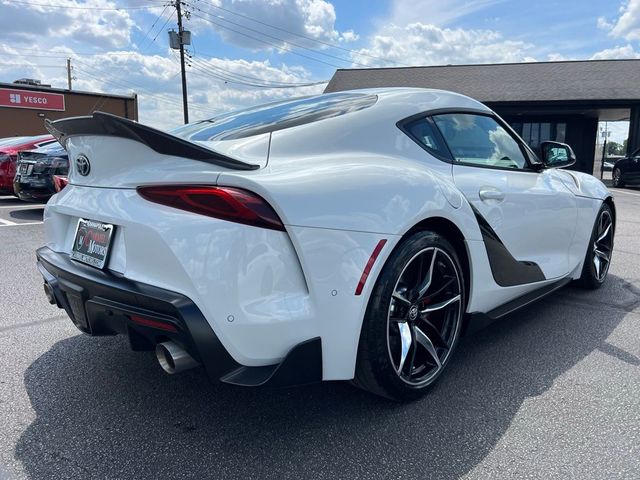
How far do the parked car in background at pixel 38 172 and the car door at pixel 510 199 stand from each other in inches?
282

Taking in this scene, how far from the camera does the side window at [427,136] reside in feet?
8.95

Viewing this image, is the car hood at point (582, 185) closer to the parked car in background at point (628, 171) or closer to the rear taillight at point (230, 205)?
the rear taillight at point (230, 205)

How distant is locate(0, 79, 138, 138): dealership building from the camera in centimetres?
2997

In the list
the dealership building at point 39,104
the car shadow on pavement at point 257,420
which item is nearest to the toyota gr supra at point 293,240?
the car shadow on pavement at point 257,420

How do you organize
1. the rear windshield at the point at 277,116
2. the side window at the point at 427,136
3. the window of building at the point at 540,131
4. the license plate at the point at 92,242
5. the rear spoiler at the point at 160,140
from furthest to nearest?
1. the window of building at the point at 540,131
2. the side window at the point at 427,136
3. the rear windshield at the point at 277,116
4. the license plate at the point at 92,242
5. the rear spoiler at the point at 160,140

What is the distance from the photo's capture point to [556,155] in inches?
149

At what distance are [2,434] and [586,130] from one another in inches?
1175

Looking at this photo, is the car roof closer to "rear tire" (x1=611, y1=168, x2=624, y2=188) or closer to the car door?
the car door

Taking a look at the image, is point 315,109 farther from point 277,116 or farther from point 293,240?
point 293,240

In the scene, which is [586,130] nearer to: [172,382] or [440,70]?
[440,70]

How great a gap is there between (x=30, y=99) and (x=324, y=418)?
34098mm

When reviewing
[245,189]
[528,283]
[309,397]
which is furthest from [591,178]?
[245,189]

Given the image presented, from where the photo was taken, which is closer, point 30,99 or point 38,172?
point 38,172

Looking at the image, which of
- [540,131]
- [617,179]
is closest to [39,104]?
[540,131]
